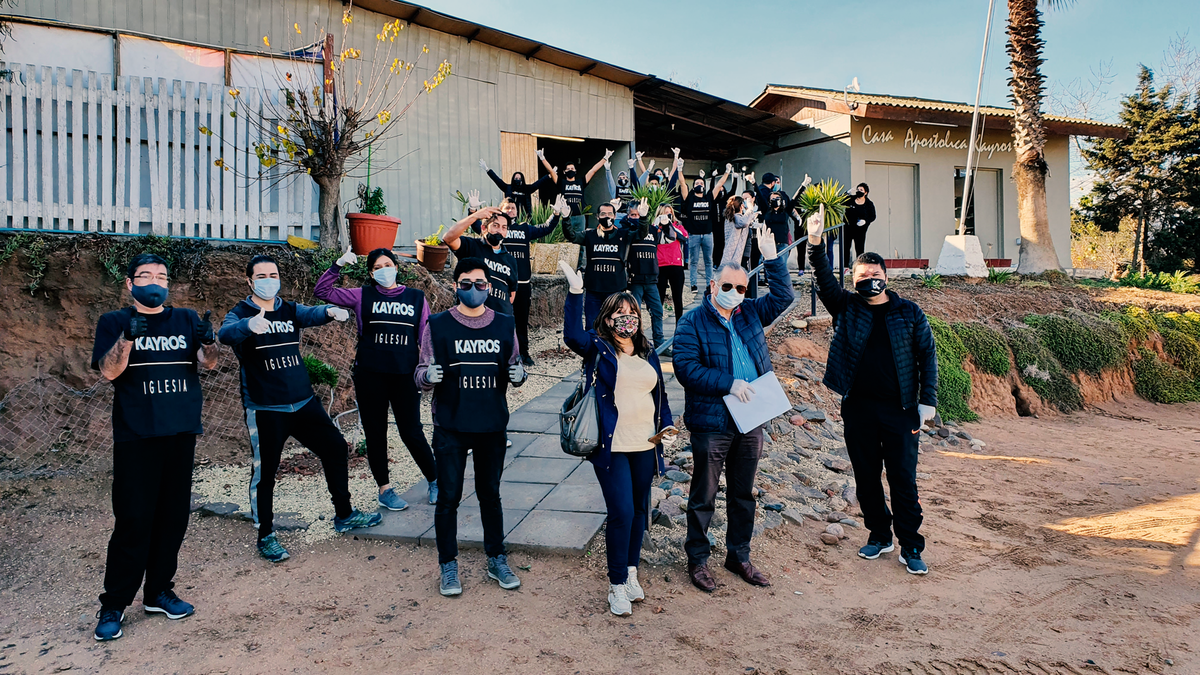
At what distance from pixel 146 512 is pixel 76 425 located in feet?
11.5

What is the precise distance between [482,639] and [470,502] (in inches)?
69.5

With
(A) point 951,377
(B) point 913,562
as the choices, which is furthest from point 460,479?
(A) point 951,377

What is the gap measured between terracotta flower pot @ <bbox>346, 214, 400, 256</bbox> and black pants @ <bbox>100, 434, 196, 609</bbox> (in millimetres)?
4137

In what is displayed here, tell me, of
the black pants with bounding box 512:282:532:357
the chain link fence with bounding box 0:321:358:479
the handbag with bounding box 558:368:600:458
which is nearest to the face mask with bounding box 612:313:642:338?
the handbag with bounding box 558:368:600:458

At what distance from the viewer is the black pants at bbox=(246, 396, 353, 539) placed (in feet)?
14.3

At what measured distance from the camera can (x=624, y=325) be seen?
12.5 feet

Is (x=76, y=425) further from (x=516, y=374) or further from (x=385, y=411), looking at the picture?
(x=516, y=374)

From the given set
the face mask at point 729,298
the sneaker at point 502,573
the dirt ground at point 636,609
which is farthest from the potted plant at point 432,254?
the face mask at point 729,298

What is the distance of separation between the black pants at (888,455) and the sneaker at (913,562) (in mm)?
38

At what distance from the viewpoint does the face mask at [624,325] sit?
3.81m

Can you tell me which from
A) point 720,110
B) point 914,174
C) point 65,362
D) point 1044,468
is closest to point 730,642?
point 1044,468

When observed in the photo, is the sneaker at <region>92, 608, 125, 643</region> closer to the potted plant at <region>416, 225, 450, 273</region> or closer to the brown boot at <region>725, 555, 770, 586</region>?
the brown boot at <region>725, 555, 770, 586</region>

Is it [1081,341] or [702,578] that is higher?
[1081,341]

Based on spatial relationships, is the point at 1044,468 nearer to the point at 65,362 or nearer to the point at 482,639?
the point at 482,639
